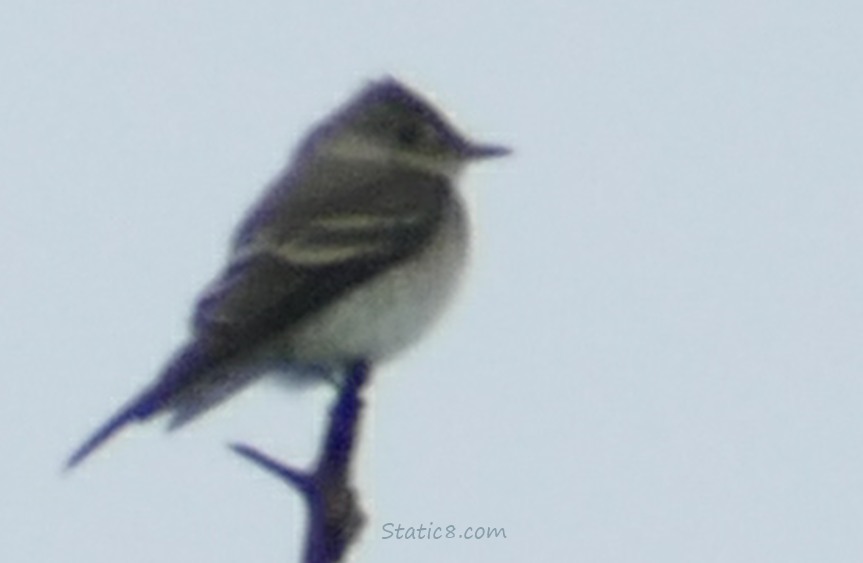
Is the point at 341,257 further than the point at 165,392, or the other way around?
the point at 341,257

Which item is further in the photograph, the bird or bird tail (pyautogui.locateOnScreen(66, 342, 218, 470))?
the bird

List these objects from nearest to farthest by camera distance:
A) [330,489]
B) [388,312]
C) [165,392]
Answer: [330,489], [165,392], [388,312]

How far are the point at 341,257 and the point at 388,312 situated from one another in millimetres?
308

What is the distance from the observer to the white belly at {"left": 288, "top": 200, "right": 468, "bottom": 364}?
31.0 ft

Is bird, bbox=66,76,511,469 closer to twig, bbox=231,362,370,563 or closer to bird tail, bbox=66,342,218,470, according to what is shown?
bird tail, bbox=66,342,218,470

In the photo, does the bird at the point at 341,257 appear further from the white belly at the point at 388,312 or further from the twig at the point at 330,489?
the twig at the point at 330,489

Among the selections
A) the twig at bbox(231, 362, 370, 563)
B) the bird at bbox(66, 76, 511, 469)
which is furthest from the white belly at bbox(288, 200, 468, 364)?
the twig at bbox(231, 362, 370, 563)

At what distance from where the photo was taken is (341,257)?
988 centimetres

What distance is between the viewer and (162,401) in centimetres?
811

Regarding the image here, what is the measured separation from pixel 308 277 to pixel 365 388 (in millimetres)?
2408

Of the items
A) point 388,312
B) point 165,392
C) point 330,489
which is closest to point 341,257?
point 388,312

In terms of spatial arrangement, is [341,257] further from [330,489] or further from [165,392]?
[330,489]

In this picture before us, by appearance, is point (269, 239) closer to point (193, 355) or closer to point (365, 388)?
point (193, 355)

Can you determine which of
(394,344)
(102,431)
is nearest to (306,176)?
(394,344)
